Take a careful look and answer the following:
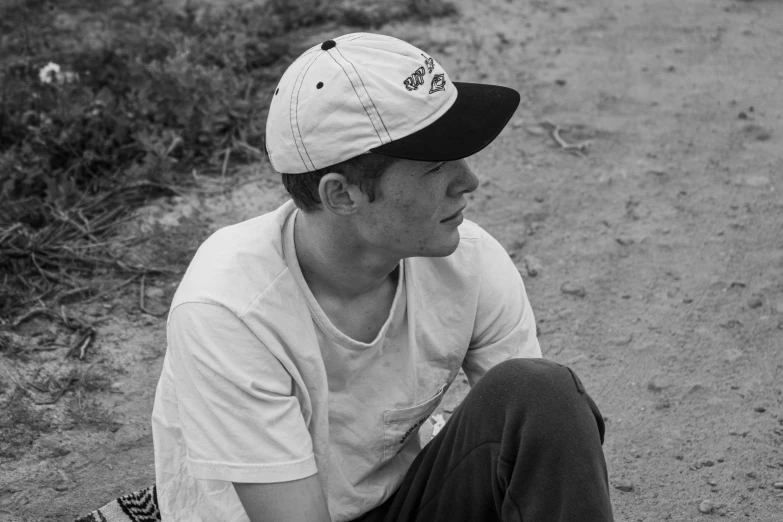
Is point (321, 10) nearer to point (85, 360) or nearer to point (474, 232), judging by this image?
point (85, 360)

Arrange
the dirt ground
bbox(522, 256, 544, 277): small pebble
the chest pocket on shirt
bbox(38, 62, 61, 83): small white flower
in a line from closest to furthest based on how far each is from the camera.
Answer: the chest pocket on shirt → the dirt ground → bbox(522, 256, 544, 277): small pebble → bbox(38, 62, 61, 83): small white flower

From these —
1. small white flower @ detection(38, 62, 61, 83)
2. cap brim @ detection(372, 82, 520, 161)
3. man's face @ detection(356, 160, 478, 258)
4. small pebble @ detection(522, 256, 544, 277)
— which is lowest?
small pebble @ detection(522, 256, 544, 277)

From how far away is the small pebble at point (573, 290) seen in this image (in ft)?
12.2

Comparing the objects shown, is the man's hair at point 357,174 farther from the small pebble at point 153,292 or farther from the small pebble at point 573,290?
the small pebble at point 573,290

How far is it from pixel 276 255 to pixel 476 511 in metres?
0.66

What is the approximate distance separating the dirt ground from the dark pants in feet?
3.19

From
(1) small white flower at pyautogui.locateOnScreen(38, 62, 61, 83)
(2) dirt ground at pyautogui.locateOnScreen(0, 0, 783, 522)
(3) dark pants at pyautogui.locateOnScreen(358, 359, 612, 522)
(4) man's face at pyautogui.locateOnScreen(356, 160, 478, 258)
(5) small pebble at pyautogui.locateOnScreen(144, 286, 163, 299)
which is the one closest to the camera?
(3) dark pants at pyautogui.locateOnScreen(358, 359, 612, 522)

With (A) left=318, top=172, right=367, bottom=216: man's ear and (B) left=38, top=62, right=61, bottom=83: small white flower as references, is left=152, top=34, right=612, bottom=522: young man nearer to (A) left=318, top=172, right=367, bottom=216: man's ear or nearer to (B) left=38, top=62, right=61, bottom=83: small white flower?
(A) left=318, top=172, right=367, bottom=216: man's ear

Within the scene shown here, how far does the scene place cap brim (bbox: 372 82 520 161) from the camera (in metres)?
1.85

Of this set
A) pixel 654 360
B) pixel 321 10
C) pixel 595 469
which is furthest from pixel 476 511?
pixel 321 10

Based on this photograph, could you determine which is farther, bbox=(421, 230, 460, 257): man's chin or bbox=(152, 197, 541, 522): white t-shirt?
bbox=(421, 230, 460, 257): man's chin

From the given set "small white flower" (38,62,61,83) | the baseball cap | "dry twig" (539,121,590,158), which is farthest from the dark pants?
"small white flower" (38,62,61,83)

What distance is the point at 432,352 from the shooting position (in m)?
2.14

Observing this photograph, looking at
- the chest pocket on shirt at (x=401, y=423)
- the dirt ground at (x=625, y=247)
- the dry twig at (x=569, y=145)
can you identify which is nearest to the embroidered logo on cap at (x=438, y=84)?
the chest pocket on shirt at (x=401, y=423)
